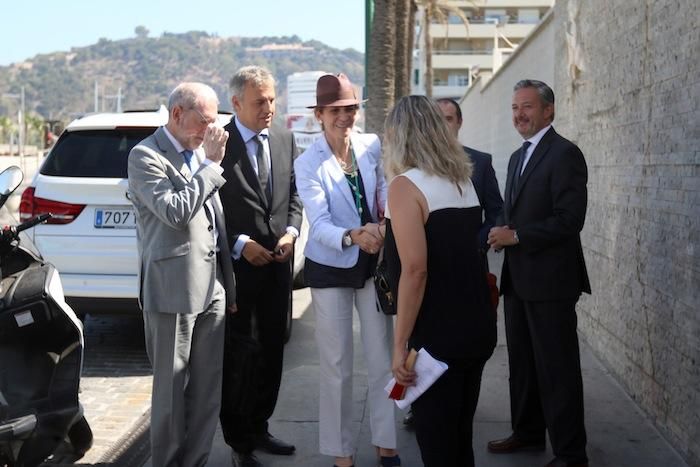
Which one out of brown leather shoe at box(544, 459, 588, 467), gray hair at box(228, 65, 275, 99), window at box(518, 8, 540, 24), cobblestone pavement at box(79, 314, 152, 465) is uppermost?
window at box(518, 8, 540, 24)

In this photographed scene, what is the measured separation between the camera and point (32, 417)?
4184 mm

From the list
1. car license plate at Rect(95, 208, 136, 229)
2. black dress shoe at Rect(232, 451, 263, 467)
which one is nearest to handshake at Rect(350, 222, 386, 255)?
black dress shoe at Rect(232, 451, 263, 467)

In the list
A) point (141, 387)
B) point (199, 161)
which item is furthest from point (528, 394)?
point (141, 387)

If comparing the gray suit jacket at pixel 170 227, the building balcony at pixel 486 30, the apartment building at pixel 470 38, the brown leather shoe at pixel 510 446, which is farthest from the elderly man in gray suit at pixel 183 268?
the building balcony at pixel 486 30

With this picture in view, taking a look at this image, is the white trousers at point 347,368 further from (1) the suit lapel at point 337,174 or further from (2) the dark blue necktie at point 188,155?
(2) the dark blue necktie at point 188,155

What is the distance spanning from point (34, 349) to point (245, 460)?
1.21 meters

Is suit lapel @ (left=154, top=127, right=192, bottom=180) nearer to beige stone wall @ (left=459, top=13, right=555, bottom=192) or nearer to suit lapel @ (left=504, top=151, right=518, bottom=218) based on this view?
suit lapel @ (left=504, top=151, right=518, bottom=218)

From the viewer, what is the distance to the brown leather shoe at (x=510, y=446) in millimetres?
5047

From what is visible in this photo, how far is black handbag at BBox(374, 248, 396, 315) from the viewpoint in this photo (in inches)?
160

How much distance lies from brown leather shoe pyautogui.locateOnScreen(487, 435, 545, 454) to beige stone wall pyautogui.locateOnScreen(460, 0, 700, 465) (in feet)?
1.88

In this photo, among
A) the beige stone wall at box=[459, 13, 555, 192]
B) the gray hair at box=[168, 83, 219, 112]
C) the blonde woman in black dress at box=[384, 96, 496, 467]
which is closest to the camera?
the blonde woman in black dress at box=[384, 96, 496, 467]

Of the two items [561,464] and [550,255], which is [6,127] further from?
[561,464]

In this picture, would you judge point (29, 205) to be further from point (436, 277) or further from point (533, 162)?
point (436, 277)

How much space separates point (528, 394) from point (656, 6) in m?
2.33
